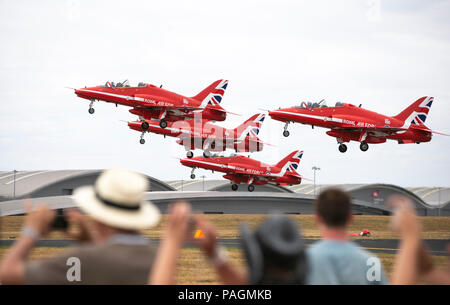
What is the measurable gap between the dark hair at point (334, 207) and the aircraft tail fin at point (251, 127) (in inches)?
3273

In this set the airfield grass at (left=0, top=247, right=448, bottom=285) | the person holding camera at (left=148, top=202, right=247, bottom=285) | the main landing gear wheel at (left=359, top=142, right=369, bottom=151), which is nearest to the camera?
the person holding camera at (left=148, top=202, right=247, bottom=285)

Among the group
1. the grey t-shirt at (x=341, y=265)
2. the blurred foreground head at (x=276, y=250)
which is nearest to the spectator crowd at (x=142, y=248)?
the blurred foreground head at (x=276, y=250)

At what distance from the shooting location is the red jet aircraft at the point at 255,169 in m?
86.6

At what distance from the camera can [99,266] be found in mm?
5297

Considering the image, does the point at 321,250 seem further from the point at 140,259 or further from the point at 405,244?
the point at 140,259

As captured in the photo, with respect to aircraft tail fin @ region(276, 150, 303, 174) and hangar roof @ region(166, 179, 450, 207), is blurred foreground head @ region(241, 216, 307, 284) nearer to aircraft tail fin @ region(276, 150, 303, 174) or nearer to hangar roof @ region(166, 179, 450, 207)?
aircraft tail fin @ region(276, 150, 303, 174)

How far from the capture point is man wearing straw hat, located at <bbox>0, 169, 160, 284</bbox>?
5.16 meters

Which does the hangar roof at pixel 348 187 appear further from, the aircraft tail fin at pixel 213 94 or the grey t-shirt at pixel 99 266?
the grey t-shirt at pixel 99 266

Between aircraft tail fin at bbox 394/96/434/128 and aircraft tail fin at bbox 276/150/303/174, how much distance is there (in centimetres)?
2911

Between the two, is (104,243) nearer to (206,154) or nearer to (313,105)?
(313,105)

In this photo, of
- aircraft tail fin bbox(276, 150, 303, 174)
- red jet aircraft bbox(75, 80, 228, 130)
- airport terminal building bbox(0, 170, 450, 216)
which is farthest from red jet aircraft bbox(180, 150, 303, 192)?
red jet aircraft bbox(75, 80, 228, 130)
